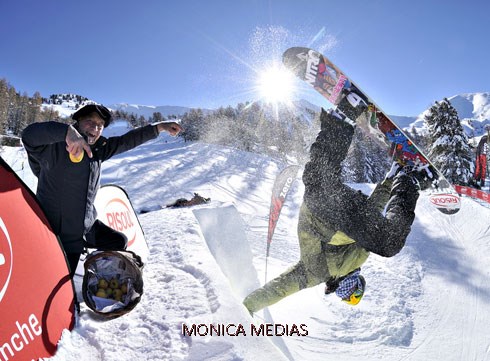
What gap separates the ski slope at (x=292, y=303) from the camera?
242 cm

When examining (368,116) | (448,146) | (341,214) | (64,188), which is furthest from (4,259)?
(448,146)

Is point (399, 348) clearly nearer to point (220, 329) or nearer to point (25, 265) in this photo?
point (220, 329)

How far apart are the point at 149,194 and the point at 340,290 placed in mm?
21006

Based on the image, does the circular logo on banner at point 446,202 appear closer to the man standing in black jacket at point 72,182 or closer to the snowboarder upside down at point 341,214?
the snowboarder upside down at point 341,214

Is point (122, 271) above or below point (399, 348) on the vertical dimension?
above

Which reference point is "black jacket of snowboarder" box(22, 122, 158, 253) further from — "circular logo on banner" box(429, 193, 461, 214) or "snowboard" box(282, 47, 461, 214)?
"circular logo on banner" box(429, 193, 461, 214)

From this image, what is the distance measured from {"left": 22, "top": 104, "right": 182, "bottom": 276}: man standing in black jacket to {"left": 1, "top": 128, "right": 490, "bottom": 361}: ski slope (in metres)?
0.64

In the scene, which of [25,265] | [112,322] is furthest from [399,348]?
[25,265]

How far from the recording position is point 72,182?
257 cm

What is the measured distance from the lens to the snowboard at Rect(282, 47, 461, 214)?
3508mm

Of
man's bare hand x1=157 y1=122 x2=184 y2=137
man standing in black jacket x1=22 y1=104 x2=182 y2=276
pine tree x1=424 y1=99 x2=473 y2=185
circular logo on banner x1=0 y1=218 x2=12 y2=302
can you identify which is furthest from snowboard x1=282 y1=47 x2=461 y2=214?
pine tree x1=424 y1=99 x2=473 y2=185

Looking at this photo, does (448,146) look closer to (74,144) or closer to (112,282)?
(112,282)

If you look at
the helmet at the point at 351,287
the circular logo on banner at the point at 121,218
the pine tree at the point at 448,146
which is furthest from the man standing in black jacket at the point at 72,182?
the pine tree at the point at 448,146

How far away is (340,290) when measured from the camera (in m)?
3.51
